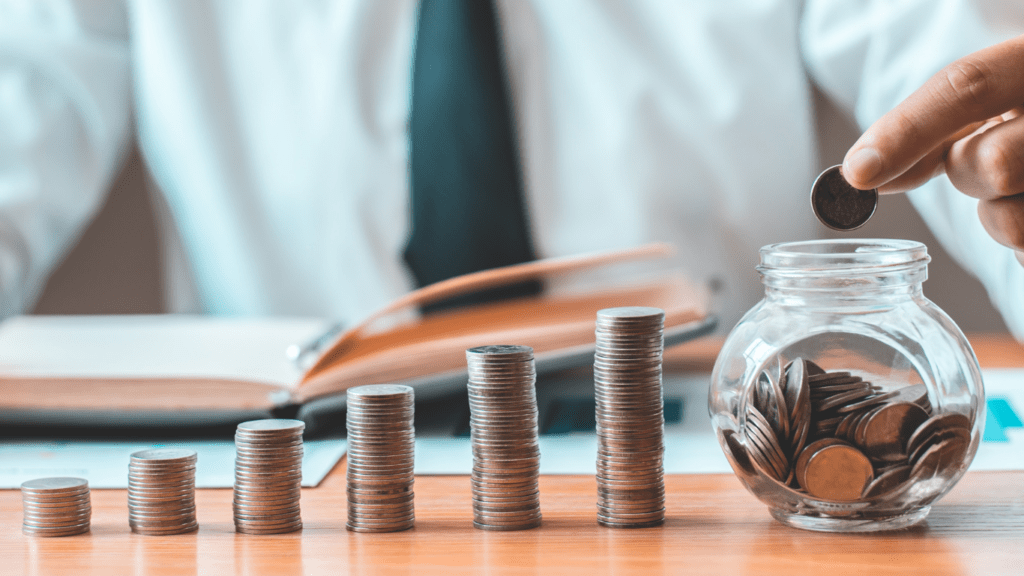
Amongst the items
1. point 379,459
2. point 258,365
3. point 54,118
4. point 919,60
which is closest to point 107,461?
point 258,365

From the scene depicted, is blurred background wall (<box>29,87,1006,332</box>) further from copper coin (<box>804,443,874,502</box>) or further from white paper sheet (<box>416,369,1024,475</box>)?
copper coin (<box>804,443,874,502</box>)

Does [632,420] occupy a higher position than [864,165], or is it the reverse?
[864,165]

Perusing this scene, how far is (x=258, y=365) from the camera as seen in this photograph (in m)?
0.78

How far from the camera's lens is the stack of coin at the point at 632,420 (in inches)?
20.2

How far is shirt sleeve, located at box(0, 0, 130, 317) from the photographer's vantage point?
1.23 m

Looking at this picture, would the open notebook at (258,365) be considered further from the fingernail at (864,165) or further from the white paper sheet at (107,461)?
the fingernail at (864,165)

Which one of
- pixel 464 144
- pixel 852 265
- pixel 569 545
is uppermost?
pixel 464 144

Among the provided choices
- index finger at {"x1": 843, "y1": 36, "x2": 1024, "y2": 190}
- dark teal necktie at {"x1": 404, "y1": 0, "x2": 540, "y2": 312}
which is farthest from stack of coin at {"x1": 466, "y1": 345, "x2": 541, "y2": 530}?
dark teal necktie at {"x1": 404, "y1": 0, "x2": 540, "y2": 312}

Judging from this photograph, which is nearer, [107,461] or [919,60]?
[107,461]

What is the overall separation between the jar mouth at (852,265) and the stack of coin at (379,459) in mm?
230

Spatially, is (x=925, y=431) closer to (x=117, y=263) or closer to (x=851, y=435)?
(x=851, y=435)

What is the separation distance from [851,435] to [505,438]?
7.5 inches

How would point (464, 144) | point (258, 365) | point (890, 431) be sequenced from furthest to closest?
point (464, 144)
point (258, 365)
point (890, 431)

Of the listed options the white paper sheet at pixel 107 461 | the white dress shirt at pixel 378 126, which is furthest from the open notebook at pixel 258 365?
the white dress shirt at pixel 378 126
